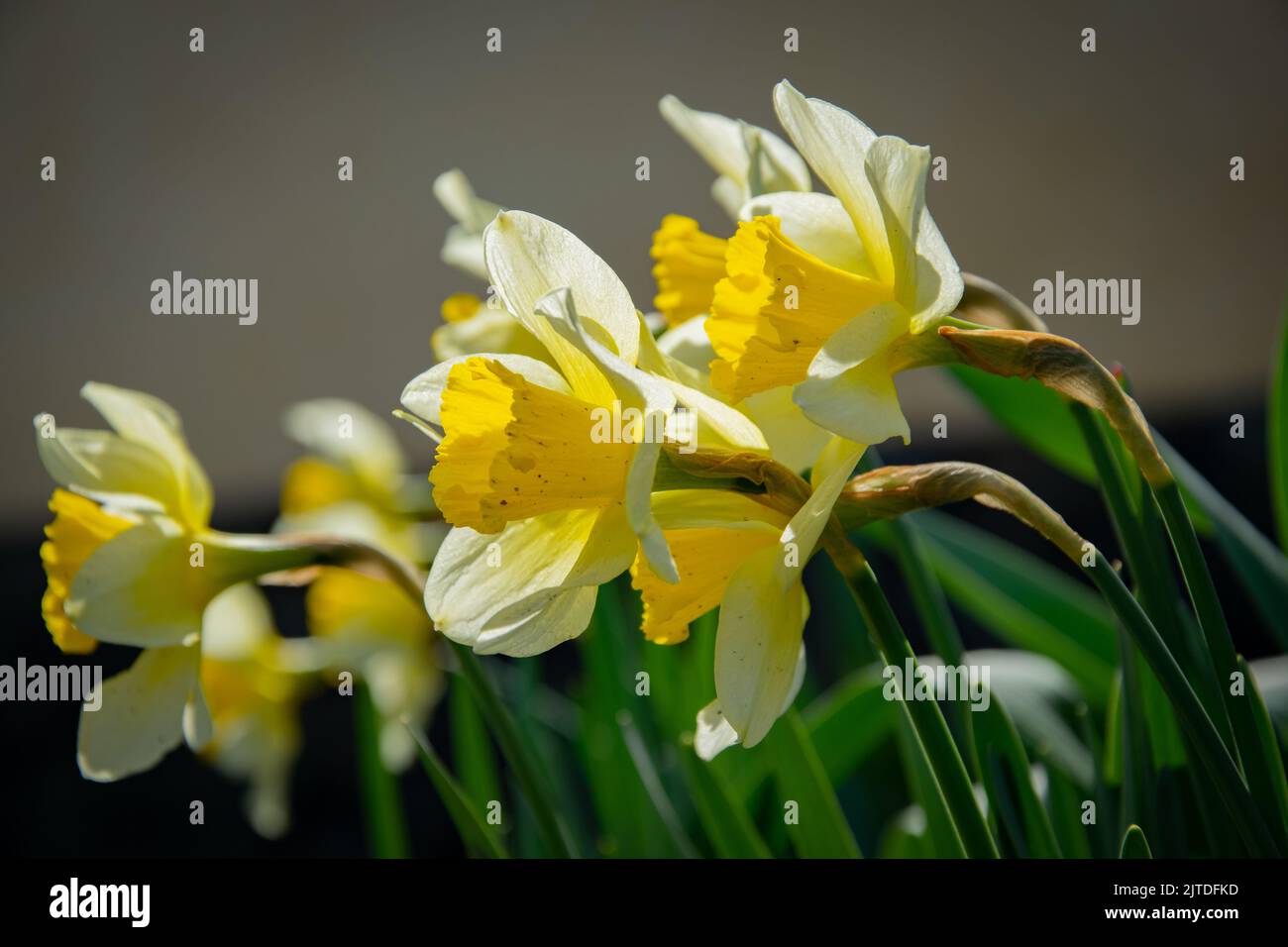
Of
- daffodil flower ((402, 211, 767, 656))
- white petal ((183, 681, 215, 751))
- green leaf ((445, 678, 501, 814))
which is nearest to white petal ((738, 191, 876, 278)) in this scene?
daffodil flower ((402, 211, 767, 656))

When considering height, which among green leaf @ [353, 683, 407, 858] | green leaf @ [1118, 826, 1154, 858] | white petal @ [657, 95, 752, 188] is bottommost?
green leaf @ [353, 683, 407, 858]

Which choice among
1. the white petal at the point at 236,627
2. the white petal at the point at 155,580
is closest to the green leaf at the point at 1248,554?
the white petal at the point at 155,580

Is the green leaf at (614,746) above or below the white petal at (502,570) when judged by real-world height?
below

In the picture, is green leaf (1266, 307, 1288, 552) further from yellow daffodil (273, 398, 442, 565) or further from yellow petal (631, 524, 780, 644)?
yellow daffodil (273, 398, 442, 565)

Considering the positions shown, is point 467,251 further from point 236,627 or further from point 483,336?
point 236,627

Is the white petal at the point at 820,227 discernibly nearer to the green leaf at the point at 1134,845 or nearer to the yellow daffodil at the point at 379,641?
the green leaf at the point at 1134,845

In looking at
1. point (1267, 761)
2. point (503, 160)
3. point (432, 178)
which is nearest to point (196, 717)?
point (1267, 761)
